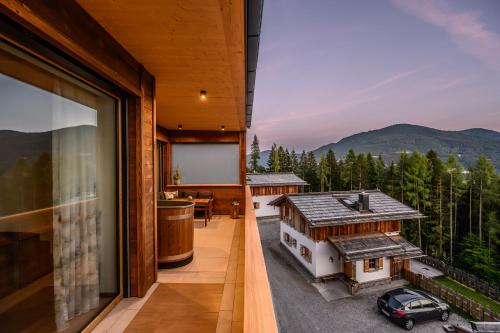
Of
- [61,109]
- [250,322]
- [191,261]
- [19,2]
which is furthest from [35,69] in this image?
[191,261]

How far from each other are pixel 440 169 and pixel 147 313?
2766 centimetres

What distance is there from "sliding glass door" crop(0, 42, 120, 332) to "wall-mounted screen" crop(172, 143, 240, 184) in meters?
6.56

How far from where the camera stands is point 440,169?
2208 centimetres

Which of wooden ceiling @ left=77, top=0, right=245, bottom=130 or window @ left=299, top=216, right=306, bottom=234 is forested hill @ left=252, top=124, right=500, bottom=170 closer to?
window @ left=299, top=216, right=306, bottom=234

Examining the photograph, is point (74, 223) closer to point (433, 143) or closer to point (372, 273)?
point (372, 273)

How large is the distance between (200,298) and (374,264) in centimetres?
1258

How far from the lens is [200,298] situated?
10.1 feet

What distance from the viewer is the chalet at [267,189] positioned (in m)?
23.5

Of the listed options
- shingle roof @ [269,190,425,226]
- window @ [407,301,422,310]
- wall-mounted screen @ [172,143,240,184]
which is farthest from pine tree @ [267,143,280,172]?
wall-mounted screen @ [172,143,240,184]

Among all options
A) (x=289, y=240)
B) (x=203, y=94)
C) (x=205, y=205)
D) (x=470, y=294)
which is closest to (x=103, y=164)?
(x=203, y=94)

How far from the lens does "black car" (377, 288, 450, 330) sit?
31.4 ft

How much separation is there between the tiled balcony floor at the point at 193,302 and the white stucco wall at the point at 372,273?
10310mm

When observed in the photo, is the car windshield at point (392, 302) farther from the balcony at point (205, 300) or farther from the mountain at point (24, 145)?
the mountain at point (24, 145)

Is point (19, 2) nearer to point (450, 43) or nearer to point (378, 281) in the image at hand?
point (378, 281)
